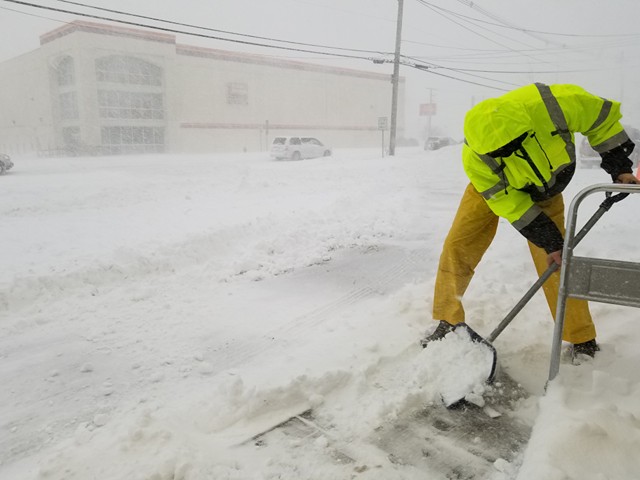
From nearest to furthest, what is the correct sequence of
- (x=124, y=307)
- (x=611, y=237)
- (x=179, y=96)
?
(x=124, y=307) < (x=611, y=237) < (x=179, y=96)

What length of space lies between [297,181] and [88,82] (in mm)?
20617

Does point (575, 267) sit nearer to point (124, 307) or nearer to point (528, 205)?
point (528, 205)

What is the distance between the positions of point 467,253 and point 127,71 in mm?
31461

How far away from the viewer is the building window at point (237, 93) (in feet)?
118

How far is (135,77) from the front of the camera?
3011 centimetres

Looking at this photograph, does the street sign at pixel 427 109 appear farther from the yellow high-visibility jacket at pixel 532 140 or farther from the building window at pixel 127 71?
the yellow high-visibility jacket at pixel 532 140

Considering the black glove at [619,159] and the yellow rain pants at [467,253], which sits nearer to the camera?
the black glove at [619,159]

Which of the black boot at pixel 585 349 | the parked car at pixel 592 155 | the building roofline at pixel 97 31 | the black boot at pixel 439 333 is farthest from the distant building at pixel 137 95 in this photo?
the black boot at pixel 585 349

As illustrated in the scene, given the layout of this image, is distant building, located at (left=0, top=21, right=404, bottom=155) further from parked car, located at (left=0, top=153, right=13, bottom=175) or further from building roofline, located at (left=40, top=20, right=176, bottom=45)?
parked car, located at (left=0, top=153, right=13, bottom=175)

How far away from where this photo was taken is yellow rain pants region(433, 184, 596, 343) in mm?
2912

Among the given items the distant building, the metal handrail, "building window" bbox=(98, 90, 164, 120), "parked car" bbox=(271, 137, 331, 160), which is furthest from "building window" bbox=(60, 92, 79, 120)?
the metal handrail

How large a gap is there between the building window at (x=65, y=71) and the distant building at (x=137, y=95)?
0.19 feet

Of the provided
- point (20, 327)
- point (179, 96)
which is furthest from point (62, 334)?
point (179, 96)

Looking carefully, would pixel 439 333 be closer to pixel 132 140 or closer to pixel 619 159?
pixel 619 159
